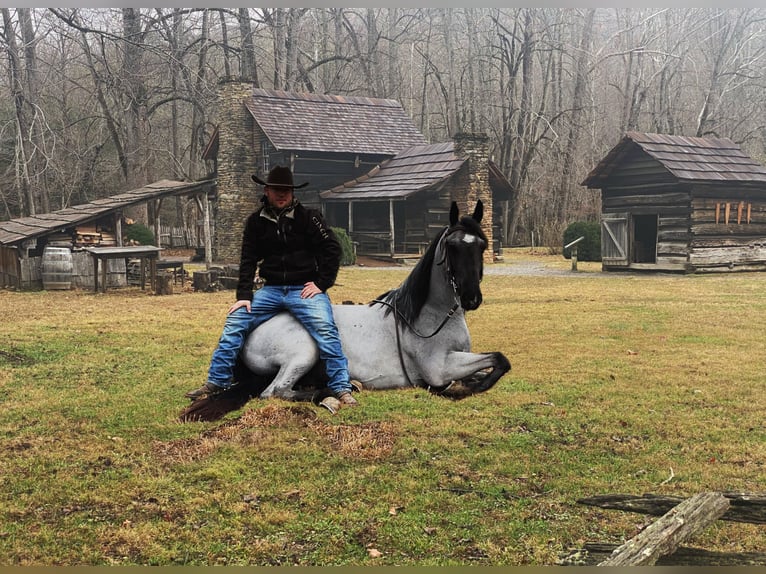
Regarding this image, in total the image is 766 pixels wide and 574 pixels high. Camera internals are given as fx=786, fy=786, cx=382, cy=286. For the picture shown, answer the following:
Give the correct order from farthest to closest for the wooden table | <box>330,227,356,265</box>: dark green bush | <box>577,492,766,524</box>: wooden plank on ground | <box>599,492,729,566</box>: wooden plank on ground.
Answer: <box>330,227,356,265</box>: dark green bush, the wooden table, <box>577,492,766,524</box>: wooden plank on ground, <box>599,492,729,566</box>: wooden plank on ground

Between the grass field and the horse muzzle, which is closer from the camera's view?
the grass field

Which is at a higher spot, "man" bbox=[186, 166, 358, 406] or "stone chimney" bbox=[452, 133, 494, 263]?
"stone chimney" bbox=[452, 133, 494, 263]

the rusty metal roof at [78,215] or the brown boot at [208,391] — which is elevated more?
the rusty metal roof at [78,215]

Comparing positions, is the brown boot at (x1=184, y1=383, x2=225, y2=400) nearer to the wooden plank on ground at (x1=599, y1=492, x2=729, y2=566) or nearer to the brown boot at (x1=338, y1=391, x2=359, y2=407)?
the brown boot at (x1=338, y1=391, x2=359, y2=407)

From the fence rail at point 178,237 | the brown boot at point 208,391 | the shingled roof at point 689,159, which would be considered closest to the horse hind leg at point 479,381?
the brown boot at point 208,391

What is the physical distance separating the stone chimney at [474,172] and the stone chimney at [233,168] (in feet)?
26.9

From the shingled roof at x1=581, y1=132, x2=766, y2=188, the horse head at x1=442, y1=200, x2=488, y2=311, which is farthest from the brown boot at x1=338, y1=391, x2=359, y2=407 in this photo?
the shingled roof at x1=581, y1=132, x2=766, y2=188

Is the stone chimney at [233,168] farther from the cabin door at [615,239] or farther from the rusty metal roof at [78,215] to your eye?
the cabin door at [615,239]

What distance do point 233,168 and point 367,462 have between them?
27.7 metres

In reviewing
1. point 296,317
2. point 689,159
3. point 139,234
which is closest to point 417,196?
point 689,159

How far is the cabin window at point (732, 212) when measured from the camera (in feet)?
78.9

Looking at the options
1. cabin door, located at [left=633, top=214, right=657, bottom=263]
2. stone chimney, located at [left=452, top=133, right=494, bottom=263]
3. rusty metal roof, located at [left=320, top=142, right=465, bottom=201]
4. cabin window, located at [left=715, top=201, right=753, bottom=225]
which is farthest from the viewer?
stone chimney, located at [left=452, top=133, right=494, bottom=263]

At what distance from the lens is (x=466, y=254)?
4824mm

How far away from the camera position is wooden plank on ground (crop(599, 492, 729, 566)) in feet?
10.1
